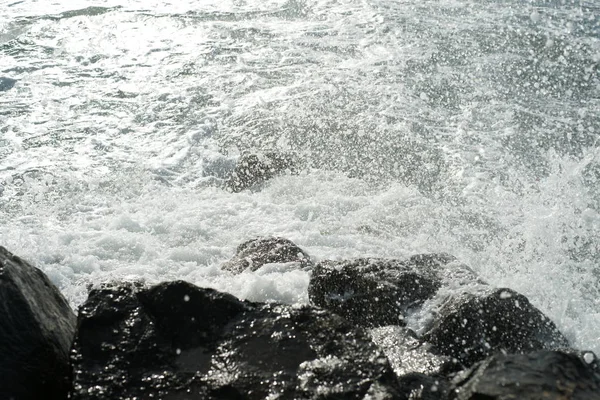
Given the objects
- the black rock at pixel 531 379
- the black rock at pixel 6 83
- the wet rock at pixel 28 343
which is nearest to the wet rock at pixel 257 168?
the black rock at pixel 6 83

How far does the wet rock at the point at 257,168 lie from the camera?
8.39 metres

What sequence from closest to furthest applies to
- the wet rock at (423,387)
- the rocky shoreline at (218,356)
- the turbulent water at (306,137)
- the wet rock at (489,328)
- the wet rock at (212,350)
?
the rocky shoreline at (218,356) < the wet rock at (212,350) < the wet rock at (423,387) < the wet rock at (489,328) < the turbulent water at (306,137)

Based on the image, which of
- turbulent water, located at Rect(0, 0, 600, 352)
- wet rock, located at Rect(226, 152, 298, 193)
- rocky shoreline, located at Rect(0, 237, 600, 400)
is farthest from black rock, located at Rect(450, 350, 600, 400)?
wet rock, located at Rect(226, 152, 298, 193)

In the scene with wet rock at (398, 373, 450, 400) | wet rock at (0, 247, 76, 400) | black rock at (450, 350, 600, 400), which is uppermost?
black rock at (450, 350, 600, 400)

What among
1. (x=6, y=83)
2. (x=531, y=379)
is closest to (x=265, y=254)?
(x=531, y=379)

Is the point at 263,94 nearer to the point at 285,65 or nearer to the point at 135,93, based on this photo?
the point at 285,65

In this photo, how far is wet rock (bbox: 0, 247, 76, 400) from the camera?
10.9ft

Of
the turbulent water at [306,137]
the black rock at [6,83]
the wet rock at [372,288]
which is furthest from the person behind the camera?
the black rock at [6,83]

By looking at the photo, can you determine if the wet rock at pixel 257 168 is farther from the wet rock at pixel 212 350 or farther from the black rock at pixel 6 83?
the wet rock at pixel 212 350

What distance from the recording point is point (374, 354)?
3.22 m

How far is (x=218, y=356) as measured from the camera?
3363 millimetres

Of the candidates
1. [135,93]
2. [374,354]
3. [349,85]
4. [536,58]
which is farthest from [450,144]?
[374,354]

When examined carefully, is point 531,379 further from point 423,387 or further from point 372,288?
point 372,288

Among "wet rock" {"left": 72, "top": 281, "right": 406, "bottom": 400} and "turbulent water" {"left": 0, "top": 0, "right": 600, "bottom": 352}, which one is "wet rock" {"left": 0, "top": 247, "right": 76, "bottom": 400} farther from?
"turbulent water" {"left": 0, "top": 0, "right": 600, "bottom": 352}
